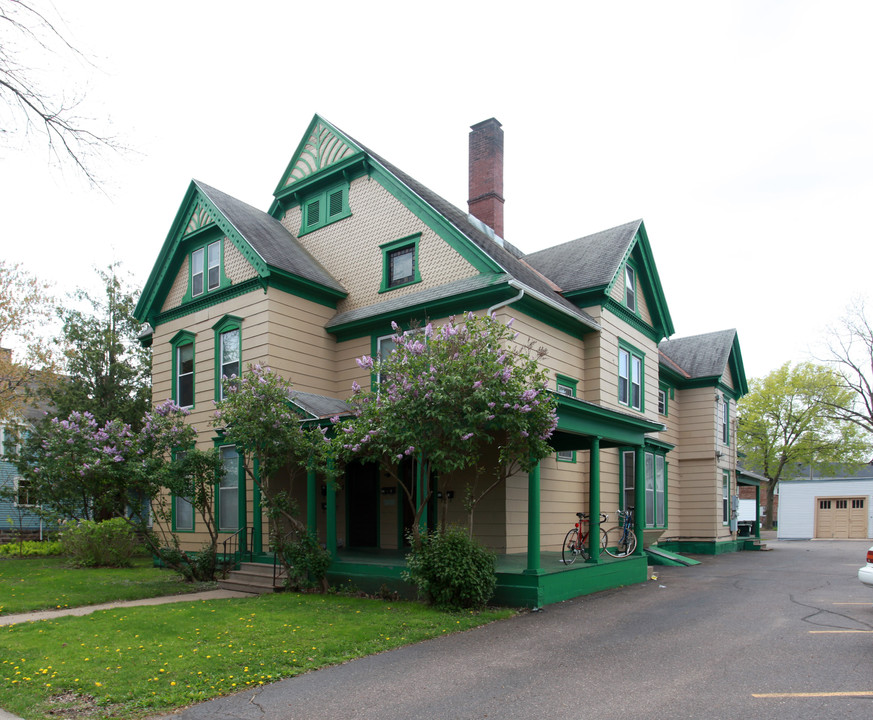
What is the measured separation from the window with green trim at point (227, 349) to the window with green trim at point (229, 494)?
4.58ft

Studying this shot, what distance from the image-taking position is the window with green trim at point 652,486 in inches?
736

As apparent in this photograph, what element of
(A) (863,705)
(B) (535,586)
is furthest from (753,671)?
(B) (535,586)

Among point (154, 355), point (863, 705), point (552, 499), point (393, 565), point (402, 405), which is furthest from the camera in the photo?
point (154, 355)

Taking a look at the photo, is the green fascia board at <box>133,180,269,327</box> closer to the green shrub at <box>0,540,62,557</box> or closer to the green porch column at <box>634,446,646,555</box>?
the green shrub at <box>0,540,62,557</box>

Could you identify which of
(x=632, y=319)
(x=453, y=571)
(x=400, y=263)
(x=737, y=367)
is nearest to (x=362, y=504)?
(x=400, y=263)

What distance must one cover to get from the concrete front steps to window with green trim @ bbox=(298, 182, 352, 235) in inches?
345

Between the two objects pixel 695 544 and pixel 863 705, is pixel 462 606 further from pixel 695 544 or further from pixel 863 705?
pixel 695 544

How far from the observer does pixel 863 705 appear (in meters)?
6.05

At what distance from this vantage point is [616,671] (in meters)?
7.34

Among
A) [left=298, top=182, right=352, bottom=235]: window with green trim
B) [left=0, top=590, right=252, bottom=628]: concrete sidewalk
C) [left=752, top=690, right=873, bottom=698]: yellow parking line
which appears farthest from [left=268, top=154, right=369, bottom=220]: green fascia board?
[left=752, top=690, right=873, bottom=698]: yellow parking line

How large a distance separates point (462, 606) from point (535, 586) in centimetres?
126

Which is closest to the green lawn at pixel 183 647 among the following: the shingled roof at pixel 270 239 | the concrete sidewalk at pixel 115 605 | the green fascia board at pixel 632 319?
the concrete sidewalk at pixel 115 605

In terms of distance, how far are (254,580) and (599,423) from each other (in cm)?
739

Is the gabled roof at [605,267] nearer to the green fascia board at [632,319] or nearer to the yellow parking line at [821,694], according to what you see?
the green fascia board at [632,319]
